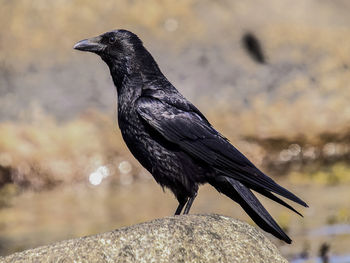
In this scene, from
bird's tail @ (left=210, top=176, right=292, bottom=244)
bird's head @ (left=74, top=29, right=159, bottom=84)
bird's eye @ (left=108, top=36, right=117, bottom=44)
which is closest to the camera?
bird's tail @ (left=210, top=176, right=292, bottom=244)

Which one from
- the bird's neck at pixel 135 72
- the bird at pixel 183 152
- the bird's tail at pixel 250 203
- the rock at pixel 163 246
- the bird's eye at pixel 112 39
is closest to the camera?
the rock at pixel 163 246

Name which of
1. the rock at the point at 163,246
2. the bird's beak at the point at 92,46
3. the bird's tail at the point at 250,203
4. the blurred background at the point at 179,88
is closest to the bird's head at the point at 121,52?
the bird's beak at the point at 92,46

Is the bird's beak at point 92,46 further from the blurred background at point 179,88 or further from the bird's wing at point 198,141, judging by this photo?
the blurred background at point 179,88

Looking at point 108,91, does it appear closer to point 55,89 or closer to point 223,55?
point 55,89

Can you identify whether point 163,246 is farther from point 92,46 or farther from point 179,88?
point 179,88

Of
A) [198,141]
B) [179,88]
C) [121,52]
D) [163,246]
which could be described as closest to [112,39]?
[121,52]

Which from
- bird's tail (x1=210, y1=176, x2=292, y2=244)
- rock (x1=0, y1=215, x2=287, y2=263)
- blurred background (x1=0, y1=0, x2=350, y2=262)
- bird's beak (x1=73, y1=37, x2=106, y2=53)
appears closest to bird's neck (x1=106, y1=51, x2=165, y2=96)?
bird's beak (x1=73, y1=37, x2=106, y2=53)

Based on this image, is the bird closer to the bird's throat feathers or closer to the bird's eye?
the bird's throat feathers

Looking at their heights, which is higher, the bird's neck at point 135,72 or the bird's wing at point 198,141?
the bird's neck at point 135,72
